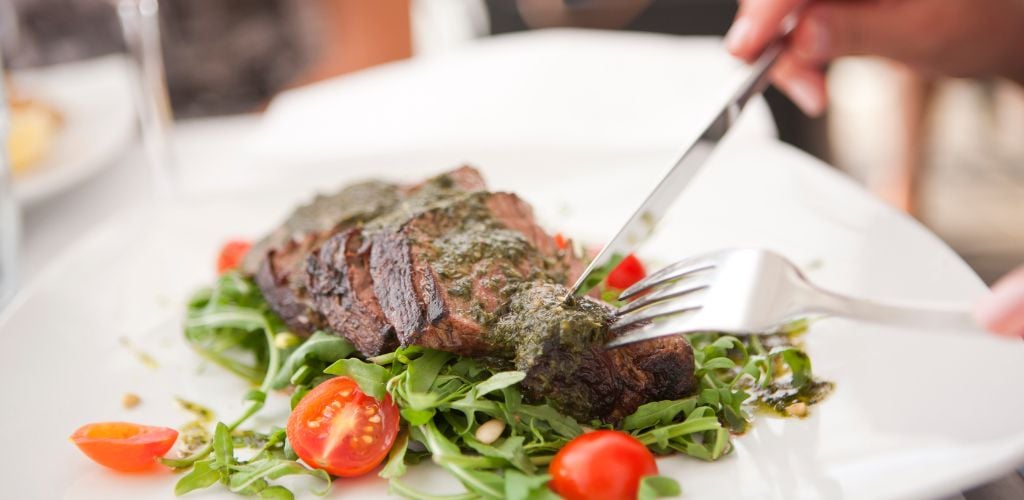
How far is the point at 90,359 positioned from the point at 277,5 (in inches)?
197

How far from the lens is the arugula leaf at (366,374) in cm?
228

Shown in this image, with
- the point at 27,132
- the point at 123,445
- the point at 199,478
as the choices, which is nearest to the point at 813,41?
the point at 199,478

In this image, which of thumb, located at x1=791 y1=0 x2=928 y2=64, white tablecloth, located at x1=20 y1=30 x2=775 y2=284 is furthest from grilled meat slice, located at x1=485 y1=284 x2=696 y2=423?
white tablecloth, located at x1=20 y1=30 x2=775 y2=284

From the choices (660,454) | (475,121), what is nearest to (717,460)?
(660,454)

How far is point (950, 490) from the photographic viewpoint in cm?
183

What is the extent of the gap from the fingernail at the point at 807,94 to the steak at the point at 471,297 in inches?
62.5

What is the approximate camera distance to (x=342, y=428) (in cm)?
219

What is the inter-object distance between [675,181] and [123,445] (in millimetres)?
1667

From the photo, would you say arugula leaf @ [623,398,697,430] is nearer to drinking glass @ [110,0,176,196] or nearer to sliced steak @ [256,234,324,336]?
sliced steak @ [256,234,324,336]

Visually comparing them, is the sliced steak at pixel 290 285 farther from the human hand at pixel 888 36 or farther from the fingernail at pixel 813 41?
the fingernail at pixel 813 41

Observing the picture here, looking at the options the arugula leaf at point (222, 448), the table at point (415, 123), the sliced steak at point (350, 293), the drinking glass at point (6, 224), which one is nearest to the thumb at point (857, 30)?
the table at point (415, 123)

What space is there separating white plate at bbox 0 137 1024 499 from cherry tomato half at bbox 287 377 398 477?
72 millimetres

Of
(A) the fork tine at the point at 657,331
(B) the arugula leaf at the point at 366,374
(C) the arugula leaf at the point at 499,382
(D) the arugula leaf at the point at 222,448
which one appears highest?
(A) the fork tine at the point at 657,331

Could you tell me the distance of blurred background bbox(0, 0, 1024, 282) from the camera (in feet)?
17.1
